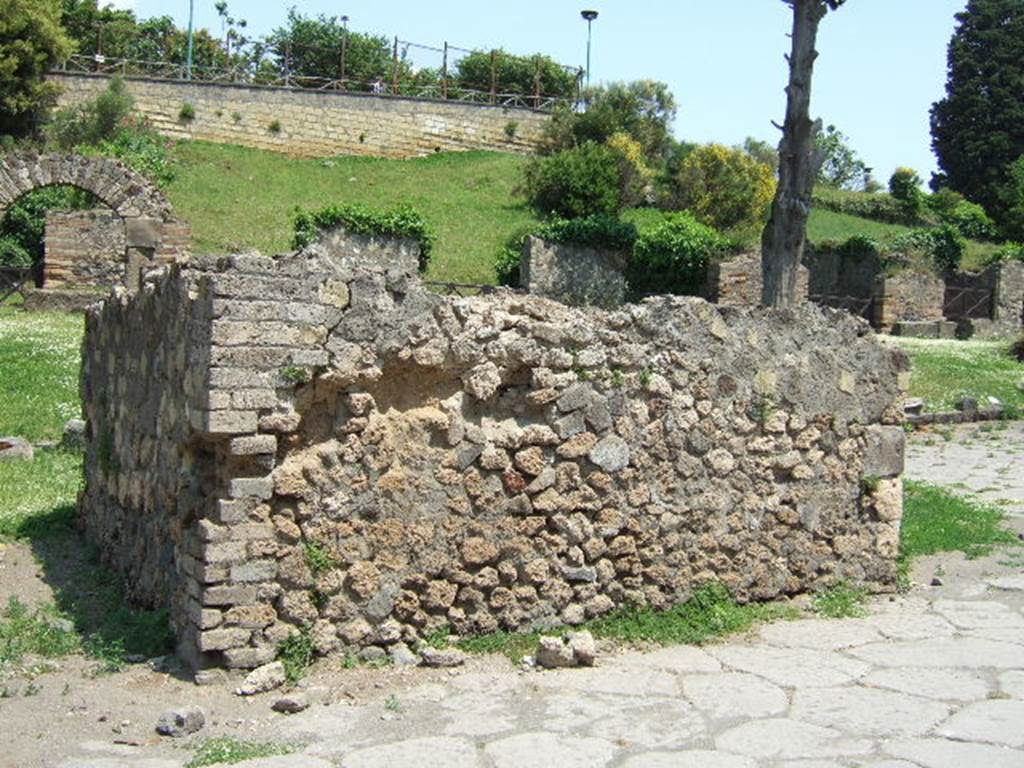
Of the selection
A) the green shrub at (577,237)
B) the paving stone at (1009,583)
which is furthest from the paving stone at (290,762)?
the green shrub at (577,237)

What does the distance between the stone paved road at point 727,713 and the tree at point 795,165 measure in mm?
10944

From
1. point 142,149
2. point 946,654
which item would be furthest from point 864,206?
point 946,654

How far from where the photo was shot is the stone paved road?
435cm

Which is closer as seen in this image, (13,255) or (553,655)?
(553,655)

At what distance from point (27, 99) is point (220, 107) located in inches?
260

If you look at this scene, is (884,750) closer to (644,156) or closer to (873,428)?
(873,428)

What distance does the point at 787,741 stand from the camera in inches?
180

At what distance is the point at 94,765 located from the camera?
4.21 meters

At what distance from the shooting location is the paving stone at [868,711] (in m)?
4.73

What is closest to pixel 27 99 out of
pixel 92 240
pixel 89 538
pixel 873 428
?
pixel 92 240

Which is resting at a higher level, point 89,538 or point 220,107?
point 220,107

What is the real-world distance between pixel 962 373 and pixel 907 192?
25.2 metres

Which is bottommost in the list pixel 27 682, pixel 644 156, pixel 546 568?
pixel 27 682

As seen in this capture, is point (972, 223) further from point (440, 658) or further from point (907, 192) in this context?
→ point (440, 658)
